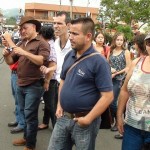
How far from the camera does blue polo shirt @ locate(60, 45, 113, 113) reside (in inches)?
123

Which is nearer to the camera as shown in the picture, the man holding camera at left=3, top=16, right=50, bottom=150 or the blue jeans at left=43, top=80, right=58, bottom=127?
the man holding camera at left=3, top=16, right=50, bottom=150

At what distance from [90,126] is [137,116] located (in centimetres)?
45

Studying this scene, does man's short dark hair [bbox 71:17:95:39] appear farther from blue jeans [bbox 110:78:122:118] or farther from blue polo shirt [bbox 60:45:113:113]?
blue jeans [bbox 110:78:122:118]

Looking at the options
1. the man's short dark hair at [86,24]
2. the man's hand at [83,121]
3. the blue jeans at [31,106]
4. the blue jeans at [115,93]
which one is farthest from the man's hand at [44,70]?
the blue jeans at [115,93]

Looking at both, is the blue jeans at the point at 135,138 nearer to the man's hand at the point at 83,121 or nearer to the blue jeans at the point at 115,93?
the man's hand at the point at 83,121

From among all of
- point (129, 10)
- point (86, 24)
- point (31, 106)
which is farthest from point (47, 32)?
point (129, 10)

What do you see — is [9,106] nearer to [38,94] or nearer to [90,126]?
[38,94]

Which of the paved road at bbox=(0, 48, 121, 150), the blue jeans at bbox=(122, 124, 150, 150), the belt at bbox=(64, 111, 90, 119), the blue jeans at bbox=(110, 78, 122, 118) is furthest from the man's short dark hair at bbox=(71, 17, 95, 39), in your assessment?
the blue jeans at bbox=(110, 78, 122, 118)

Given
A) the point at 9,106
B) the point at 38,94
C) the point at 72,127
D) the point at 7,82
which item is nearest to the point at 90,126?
the point at 72,127

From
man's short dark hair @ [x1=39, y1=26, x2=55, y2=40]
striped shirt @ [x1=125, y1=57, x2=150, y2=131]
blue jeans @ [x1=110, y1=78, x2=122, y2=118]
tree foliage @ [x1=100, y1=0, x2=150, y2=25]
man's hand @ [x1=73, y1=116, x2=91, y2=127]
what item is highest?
tree foliage @ [x1=100, y1=0, x2=150, y2=25]

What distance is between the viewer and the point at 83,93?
10.4 ft

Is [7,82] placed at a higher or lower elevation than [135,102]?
lower

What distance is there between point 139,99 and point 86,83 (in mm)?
506

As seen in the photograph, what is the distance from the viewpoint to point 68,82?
3.27m
